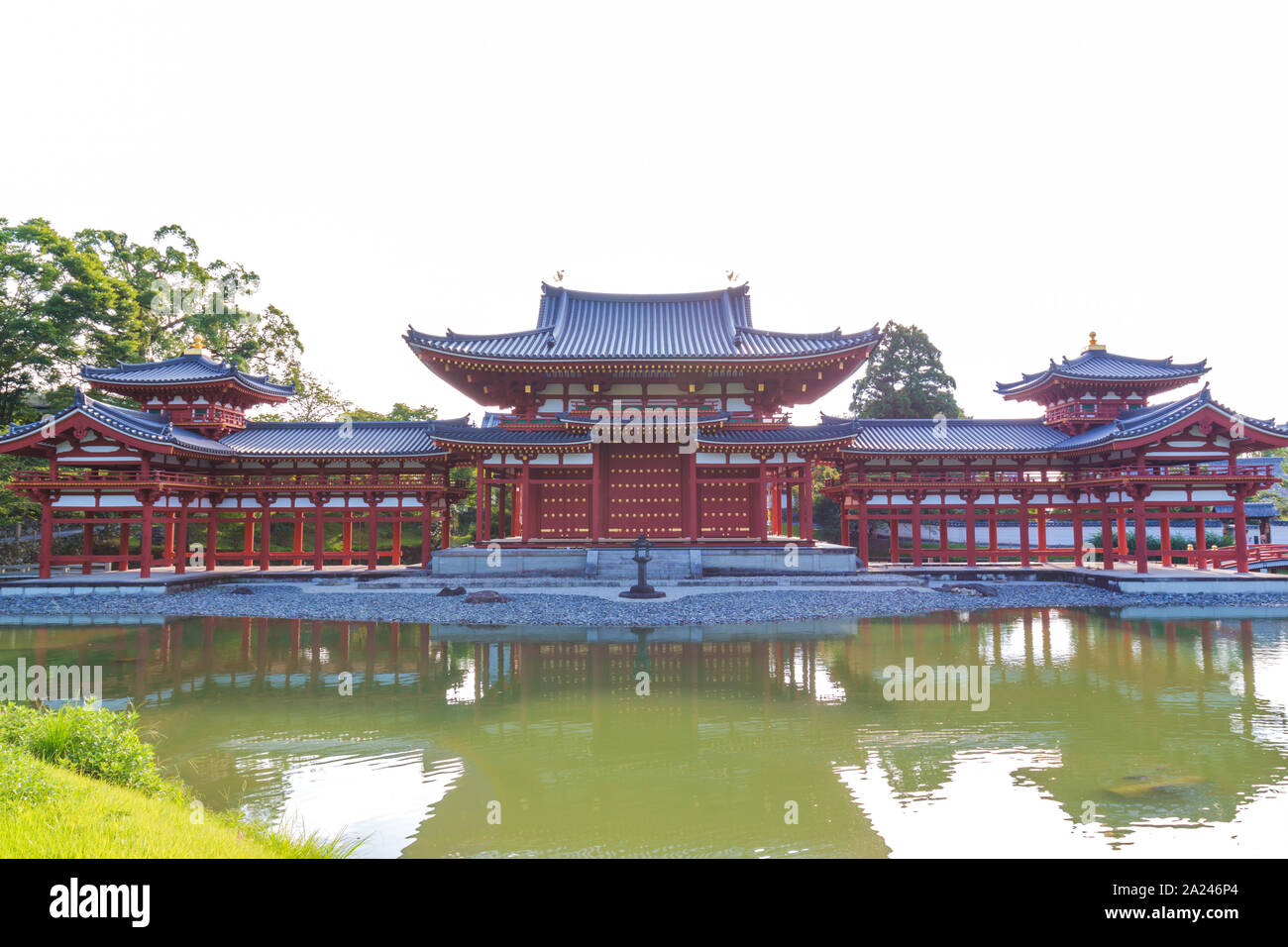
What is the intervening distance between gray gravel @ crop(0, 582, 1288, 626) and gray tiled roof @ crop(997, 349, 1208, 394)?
1076cm

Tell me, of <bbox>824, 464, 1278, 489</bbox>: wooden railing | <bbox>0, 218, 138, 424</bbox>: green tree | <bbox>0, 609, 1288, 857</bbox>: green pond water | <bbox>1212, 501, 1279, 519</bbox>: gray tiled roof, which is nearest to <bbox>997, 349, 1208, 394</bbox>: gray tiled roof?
<bbox>824, 464, 1278, 489</bbox>: wooden railing

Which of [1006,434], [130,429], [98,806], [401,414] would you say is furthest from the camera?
[401,414]

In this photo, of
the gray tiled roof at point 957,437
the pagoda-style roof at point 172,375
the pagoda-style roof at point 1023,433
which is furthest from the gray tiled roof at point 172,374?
the gray tiled roof at point 957,437

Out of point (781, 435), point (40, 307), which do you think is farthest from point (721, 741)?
point (40, 307)

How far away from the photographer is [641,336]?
1104 inches

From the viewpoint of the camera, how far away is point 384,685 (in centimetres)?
1052

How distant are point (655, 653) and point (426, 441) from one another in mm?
18569

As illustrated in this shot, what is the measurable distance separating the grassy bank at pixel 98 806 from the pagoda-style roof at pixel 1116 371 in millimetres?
31922

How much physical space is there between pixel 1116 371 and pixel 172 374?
136ft

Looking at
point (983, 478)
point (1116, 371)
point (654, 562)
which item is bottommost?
point (654, 562)

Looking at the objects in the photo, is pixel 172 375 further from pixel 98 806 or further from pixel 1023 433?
pixel 1023 433

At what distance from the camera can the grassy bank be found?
396cm

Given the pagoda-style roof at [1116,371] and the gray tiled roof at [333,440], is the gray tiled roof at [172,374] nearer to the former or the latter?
the gray tiled roof at [333,440]
